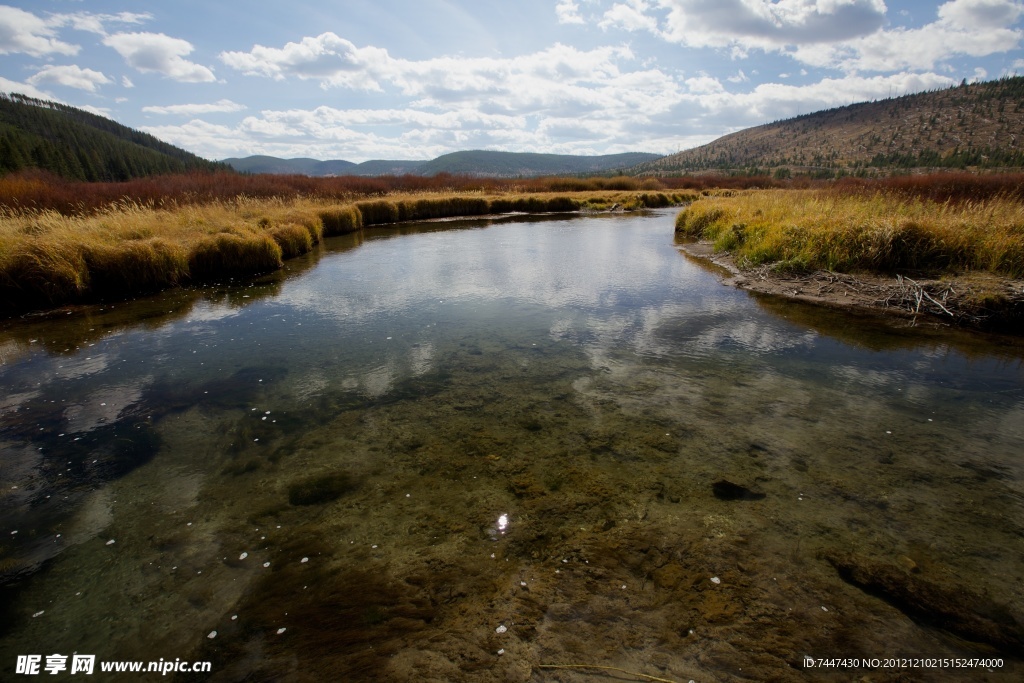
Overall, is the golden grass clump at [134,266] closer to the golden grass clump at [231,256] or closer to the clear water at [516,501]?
the golden grass clump at [231,256]

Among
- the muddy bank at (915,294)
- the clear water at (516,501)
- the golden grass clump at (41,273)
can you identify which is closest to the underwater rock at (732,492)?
the clear water at (516,501)

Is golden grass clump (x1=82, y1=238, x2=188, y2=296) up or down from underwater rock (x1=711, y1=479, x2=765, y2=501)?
up

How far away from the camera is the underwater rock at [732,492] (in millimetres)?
4840

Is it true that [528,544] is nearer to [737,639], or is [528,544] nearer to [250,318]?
[737,639]

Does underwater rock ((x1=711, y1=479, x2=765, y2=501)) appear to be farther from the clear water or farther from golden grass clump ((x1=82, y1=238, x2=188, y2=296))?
golden grass clump ((x1=82, y1=238, x2=188, y2=296))

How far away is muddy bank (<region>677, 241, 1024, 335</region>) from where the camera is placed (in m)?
9.95

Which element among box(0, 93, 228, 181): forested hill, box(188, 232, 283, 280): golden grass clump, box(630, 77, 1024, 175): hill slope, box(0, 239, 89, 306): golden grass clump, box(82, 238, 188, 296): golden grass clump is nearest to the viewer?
box(0, 239, 89, 306): golden grass clump

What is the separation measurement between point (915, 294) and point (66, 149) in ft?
336

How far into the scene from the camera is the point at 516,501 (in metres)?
4.88

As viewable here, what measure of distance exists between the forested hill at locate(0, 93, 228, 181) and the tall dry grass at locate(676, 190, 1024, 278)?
6822 cm

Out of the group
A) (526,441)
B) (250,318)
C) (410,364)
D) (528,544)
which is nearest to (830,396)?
(526,441)

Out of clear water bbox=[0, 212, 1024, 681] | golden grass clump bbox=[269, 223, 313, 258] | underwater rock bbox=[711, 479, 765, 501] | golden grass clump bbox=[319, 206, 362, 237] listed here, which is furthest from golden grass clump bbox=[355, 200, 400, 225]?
underwater rock bbox=[711, 479, 765, 501]

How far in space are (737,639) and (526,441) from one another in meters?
3.14

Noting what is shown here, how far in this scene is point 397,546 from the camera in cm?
429
